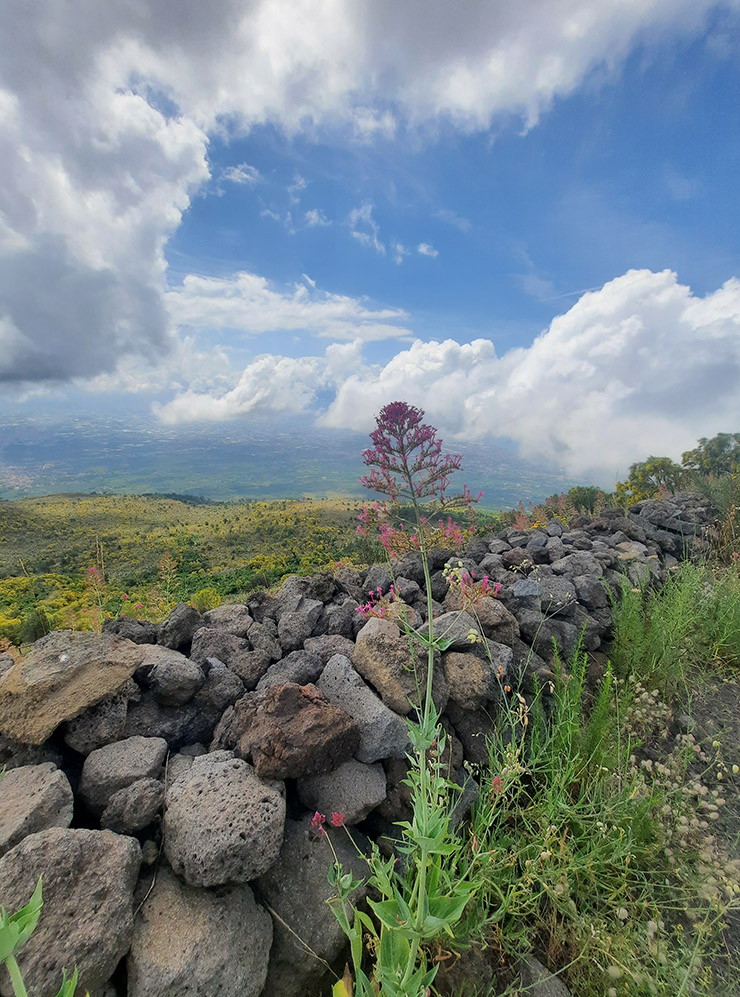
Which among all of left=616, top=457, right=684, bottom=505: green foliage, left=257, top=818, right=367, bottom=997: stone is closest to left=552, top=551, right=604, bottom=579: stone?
left=257, top=818, right=367, bottom=997: stone

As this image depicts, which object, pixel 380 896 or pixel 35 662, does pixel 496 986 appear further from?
pixel 35 662

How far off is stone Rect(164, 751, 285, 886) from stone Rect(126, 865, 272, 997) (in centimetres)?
9

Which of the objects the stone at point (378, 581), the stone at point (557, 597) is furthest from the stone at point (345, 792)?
the stone at point (557, 597)

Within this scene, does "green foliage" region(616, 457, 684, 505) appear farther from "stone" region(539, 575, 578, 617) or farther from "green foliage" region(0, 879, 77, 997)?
"green foliage" region(0, 879, 77, 997)

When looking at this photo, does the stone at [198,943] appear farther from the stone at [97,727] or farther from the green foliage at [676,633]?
the green foliage at [676,633]

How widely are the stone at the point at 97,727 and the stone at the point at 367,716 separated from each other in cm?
137

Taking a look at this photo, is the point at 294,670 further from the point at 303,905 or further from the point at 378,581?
the point at 378,581

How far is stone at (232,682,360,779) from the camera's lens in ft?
8.48

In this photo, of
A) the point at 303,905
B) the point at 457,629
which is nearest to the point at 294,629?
the point at 457,629

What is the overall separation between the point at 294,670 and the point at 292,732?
0.78m

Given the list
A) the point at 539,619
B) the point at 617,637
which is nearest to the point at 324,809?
the point at 539,619

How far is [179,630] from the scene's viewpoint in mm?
3797

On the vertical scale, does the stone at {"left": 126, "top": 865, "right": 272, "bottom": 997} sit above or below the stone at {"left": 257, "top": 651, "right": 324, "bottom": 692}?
below

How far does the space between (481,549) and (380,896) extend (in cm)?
475
